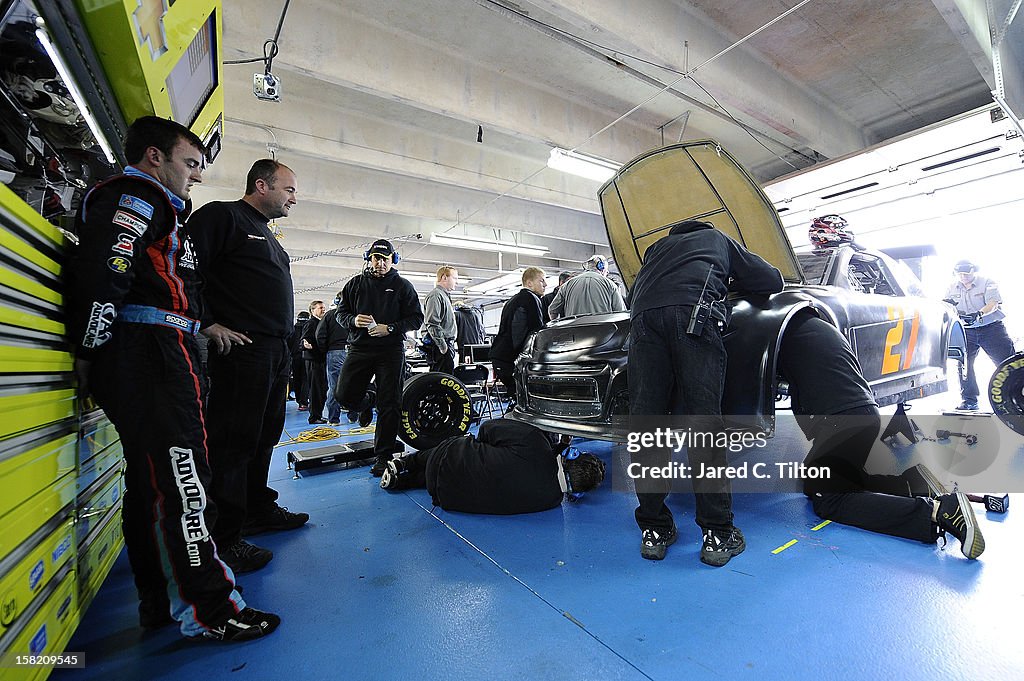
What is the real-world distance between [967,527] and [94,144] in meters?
4.34

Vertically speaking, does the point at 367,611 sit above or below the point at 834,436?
below

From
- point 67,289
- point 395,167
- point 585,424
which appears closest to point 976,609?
point 585,424

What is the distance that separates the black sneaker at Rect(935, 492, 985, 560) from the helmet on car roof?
8.94 ft

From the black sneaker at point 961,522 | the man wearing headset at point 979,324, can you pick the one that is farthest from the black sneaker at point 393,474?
the man wearing headset at point 979,324

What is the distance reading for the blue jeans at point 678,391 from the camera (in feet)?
6.57

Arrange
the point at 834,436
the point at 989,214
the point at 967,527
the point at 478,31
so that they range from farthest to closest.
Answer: the point at 989,214
the point at 478,31
the point at 834,436
the point at 967,527

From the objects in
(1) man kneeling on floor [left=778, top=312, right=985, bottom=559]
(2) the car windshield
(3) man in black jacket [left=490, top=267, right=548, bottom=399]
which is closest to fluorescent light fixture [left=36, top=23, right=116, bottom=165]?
(3) man in black jacket [left=490, top=267, right=548, bottom=399]

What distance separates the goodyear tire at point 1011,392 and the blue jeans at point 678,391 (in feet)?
8.69

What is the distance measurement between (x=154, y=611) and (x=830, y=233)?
515 centimetres

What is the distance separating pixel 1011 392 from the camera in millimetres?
3115

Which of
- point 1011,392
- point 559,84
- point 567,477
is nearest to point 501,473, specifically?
point 567,477

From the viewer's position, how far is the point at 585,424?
2.47 metres

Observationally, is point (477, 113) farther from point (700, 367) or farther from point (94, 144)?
point (700, 367)

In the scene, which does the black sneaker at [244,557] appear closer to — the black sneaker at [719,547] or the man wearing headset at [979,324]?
the black sneaker at [719,547]
